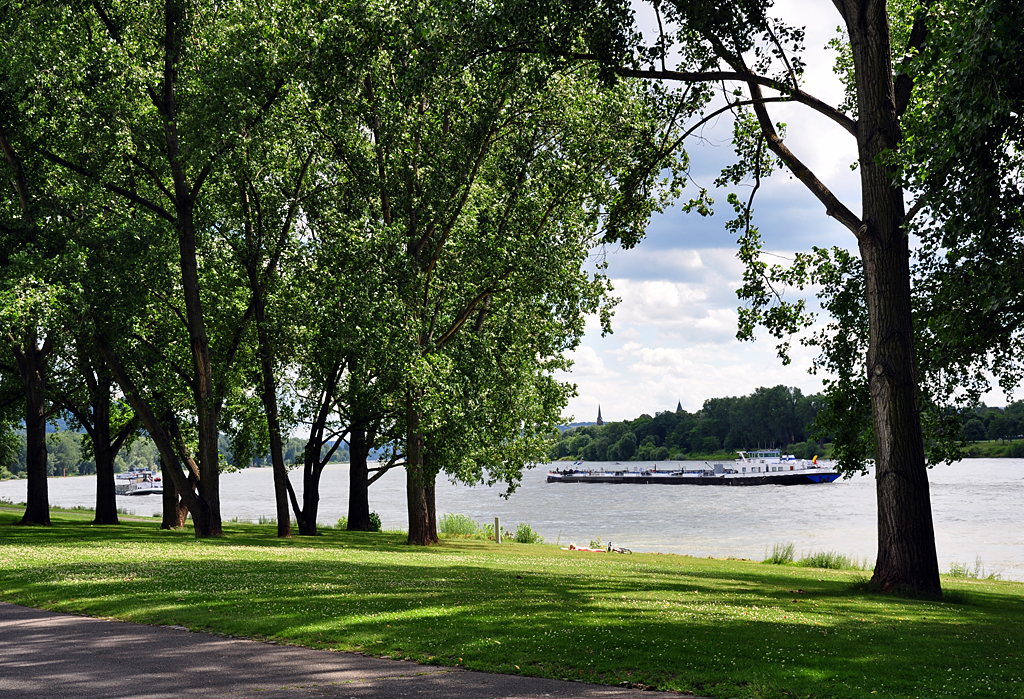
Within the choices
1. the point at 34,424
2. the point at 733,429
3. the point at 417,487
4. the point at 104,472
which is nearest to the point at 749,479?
the point at 733,429

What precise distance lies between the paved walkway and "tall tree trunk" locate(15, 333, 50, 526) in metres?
22.9

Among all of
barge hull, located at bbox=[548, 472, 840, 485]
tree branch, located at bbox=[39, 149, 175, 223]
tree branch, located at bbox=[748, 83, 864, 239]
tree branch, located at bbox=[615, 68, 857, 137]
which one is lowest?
barge hull, located at bbox=[548, 472, 840, 485]

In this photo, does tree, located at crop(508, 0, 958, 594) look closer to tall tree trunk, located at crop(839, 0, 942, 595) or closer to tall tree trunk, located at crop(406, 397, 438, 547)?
tall tree trunk, located at crop(839, 0, 942, 595)

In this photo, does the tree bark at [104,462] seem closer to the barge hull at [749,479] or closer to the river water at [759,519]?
the river water at [759,519]

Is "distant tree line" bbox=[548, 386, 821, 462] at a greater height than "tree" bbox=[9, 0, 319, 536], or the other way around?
"tree" bbox=[9, 0, 319, 536]

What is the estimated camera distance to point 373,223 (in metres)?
27.1

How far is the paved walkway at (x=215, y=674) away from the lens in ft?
23.8

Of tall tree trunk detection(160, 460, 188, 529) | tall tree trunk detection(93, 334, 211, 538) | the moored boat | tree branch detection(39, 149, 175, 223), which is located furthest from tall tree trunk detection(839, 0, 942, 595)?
the moored boat

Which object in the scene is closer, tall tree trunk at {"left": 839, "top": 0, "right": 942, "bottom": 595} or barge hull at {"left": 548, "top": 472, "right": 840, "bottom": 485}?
tall tree trunk at {"left": 839, "top": 0, "right": 942, "bottom": 595}

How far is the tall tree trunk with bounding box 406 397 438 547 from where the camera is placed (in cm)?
2769

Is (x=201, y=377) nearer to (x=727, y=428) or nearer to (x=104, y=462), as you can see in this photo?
(x=104, y=462)

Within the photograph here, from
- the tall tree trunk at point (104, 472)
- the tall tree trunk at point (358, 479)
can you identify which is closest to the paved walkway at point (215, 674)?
the tall tree trunk at point (358, 479)

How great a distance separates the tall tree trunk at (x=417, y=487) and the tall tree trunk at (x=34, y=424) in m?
12.8

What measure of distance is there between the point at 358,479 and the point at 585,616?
25.7m
